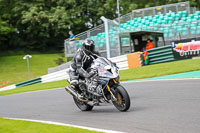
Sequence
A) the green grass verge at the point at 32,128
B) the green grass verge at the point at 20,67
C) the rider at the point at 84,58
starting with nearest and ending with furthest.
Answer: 1. the green grass verge at the point at 32,128
2. the rider at the point at 84,58
3. the green grass verge at the point at 20,67

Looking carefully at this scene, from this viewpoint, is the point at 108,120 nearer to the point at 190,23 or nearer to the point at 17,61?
the point at 190,23

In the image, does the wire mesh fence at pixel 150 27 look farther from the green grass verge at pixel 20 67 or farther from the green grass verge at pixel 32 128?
the green grass verge at pixel 32 128

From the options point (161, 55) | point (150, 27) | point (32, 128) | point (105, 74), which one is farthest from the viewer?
point (150, 27)

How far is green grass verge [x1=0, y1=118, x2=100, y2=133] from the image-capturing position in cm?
555

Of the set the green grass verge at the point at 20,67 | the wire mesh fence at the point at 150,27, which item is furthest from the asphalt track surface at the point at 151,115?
the green grass verge at the point at 20,67

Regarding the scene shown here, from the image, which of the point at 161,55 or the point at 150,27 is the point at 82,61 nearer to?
the point at 161,55

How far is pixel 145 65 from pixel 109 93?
12704mm

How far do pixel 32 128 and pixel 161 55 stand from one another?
1444 cm

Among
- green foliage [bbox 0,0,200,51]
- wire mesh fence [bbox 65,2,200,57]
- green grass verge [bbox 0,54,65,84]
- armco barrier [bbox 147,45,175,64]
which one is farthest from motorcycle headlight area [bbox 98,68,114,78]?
green foliage [bbox 0,0,200,51]

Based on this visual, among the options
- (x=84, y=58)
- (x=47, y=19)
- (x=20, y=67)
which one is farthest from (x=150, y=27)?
(x=47, y=19)

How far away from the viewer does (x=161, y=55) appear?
19469 millimetres

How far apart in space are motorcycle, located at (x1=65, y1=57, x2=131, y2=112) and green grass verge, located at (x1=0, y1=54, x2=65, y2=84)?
24389 mm

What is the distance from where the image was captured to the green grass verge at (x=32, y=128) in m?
5.55

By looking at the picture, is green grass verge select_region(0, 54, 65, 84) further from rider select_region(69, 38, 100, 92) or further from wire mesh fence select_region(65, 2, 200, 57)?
rider select_region(69, 38, 100, 92)
